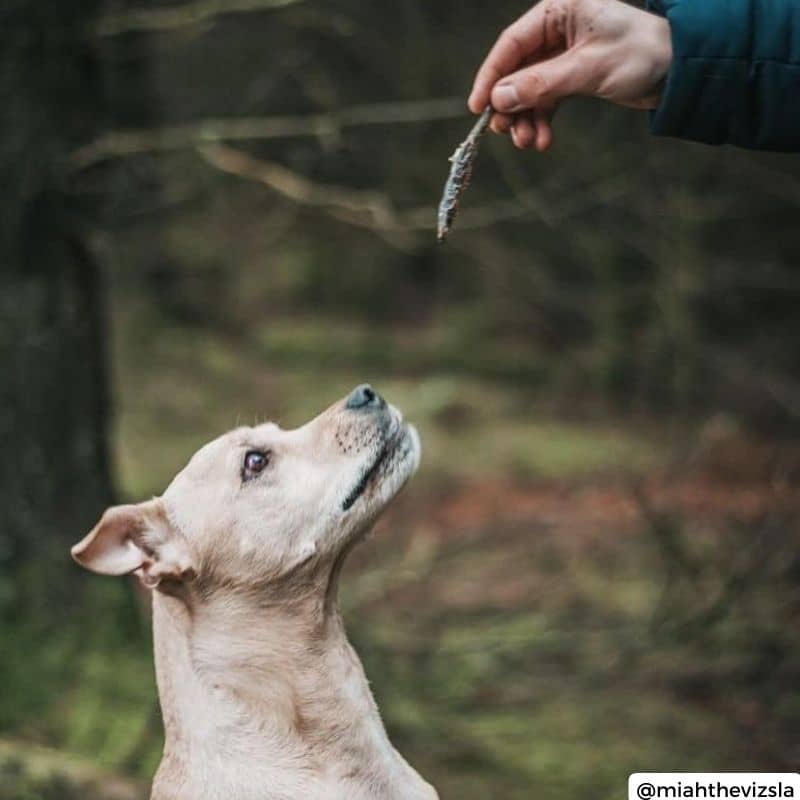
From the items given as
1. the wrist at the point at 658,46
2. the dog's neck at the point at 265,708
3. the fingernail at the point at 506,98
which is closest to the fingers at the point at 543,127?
the fingernail at the point at 506,98

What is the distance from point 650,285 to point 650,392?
0.90 m

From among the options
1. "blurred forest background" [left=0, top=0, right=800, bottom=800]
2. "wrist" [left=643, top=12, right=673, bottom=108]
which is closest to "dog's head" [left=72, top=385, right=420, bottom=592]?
"wrist" [left=643, top=12, right=673, bottom=108]

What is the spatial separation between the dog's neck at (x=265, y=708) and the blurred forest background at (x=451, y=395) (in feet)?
6.60

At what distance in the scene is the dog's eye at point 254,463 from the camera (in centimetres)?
455

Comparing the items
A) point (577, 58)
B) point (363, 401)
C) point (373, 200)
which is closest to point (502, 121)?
point (577, 58)

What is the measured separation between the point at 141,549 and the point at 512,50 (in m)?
1.71

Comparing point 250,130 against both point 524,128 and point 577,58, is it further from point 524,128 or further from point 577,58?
point 577,58

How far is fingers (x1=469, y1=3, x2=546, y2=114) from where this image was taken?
3.96m

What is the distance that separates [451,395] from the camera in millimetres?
13055

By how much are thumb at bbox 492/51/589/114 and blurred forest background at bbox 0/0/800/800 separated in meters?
3.15

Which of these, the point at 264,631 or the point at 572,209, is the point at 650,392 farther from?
the point at 264,631

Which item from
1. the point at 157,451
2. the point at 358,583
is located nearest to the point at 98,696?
the point at 358,583

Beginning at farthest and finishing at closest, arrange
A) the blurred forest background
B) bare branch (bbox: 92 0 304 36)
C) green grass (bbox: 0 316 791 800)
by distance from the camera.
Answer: bare branch (bbox: 92 0 304 36), the blurred forest background, green grass (bbox: 0 316 791 800)

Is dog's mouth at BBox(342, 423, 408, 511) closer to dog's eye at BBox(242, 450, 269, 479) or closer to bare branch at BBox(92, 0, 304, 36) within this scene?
dog's eye at BBox(242, 450, 269, 479)
